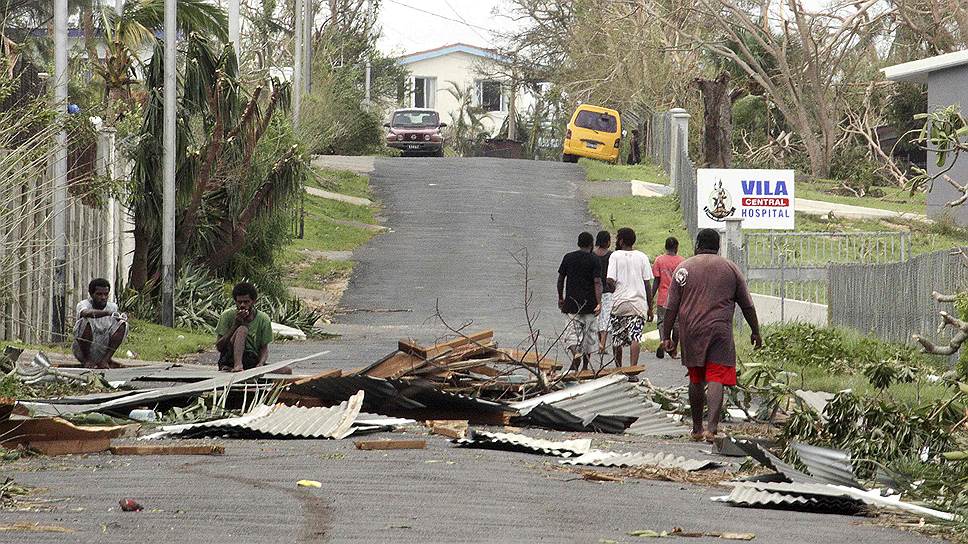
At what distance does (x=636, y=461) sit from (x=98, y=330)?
727cm

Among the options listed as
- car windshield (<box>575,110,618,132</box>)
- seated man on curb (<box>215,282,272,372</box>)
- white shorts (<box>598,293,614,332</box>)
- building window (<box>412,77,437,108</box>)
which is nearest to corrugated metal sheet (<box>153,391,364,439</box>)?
seated man on curb (<box>215,282,272,372</box>)

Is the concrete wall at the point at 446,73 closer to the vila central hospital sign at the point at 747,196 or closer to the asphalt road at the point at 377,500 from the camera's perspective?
the vila central hospital sign at the point at 747,196

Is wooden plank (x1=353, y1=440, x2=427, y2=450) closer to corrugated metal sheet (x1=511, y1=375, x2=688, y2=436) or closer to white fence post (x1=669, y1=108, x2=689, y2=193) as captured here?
corrugated metal sheet (x1=511, y1=375, x2=688, y2=436)

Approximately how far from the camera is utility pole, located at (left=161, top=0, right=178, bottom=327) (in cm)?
2133

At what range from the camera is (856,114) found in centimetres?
4603

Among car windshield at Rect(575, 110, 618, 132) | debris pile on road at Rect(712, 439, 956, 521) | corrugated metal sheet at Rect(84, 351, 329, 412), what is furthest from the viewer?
car windshield at Rect(575, 110, 618, 132)

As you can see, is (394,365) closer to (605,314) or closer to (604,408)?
(604,408)

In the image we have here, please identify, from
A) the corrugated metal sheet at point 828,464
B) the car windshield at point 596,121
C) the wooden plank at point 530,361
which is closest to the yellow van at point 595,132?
the car windshield at point 596,121

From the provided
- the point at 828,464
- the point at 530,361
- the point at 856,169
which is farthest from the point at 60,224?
the point at 856,169

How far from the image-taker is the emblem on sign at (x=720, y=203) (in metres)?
21.7

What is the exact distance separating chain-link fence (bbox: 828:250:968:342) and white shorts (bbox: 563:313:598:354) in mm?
3426

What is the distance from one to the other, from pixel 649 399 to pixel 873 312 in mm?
7368

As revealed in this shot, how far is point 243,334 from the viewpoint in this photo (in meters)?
13.3

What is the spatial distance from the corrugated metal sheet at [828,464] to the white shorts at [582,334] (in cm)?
625
